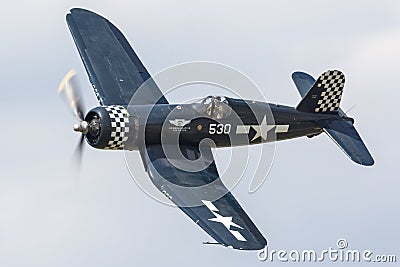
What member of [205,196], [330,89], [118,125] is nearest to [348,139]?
[330,89]

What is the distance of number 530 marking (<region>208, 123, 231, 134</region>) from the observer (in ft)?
131

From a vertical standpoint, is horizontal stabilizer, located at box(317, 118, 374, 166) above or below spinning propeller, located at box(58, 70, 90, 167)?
below

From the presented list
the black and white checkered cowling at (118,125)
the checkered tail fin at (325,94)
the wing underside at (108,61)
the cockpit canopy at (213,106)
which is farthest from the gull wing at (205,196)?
the checkered tail fin at (325,94)

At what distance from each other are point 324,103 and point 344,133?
1246 millimetres

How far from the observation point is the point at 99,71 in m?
42.3

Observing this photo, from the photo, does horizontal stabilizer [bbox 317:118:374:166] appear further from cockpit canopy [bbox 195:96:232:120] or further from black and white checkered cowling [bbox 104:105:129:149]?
black and white checkered cowling [bbox 104:105:129:149]

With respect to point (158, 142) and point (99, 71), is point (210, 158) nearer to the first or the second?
point (158, 142)

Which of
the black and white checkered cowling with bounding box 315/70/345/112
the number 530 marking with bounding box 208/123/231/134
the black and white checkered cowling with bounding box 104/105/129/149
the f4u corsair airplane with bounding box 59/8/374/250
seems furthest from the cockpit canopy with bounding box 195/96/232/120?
the black and white checkered cowling with bounding box 315/70/345/112

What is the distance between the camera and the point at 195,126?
39812 mm

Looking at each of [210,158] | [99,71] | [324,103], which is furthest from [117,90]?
[324,103]

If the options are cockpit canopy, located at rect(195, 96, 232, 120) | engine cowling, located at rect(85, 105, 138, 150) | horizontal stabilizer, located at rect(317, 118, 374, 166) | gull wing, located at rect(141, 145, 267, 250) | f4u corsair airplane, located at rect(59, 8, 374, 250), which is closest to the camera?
gull wing, located at rect(141, 145, 267, 250)

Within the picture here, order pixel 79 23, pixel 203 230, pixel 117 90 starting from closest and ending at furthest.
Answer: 1. pixel 203 230
2. pixel 117 90
3. pixel 79 23

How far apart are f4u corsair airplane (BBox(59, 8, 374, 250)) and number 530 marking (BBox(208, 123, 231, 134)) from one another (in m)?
0.03

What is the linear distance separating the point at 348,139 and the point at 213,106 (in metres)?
4.41
